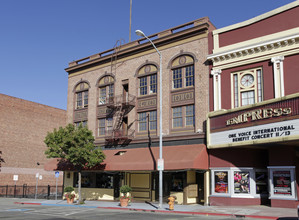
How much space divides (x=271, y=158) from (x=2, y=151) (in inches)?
1389

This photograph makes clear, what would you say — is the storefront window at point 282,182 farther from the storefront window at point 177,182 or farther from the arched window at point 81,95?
the arched window at point 81,95

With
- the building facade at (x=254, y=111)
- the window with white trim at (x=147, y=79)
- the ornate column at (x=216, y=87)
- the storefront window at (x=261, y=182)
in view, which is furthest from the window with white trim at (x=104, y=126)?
the storefront window at (x=261, y=182)

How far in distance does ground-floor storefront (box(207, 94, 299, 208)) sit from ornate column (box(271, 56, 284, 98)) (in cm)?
226

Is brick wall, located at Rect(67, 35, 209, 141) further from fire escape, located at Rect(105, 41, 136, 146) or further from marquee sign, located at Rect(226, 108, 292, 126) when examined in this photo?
marquee sign, located at Rect(226, 108, 292, 126)

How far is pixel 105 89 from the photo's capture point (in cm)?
3256

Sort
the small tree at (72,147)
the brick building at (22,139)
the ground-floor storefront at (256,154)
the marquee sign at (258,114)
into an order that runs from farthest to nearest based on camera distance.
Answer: the brick building at (22,139) < the small tree at (72,147) < the ground-floor storefront at (256,154) < the marquee sign at (258,114)

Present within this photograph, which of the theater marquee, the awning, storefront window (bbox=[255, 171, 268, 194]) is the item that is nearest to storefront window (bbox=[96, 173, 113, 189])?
the awning

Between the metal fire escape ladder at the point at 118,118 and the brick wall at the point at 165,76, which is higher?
the brick wall at the point at 165,76

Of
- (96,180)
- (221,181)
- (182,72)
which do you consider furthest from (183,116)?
(96,180)

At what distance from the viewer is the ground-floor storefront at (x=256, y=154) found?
62.5 ft

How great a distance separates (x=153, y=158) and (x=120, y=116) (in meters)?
6.35

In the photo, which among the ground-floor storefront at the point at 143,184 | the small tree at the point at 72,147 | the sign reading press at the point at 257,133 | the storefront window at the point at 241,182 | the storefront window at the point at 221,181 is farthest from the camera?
the small tree at the point at 72,147

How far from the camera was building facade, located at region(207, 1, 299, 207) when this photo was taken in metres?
20.2

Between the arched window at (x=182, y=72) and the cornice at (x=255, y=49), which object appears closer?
the cornice at (x=255, y=49)
